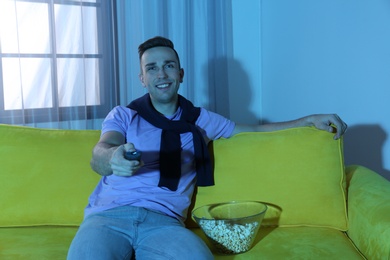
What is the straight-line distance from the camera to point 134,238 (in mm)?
1470

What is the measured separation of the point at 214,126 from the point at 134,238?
1.96ft

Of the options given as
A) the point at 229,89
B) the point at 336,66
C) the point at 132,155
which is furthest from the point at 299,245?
the point at 229,89

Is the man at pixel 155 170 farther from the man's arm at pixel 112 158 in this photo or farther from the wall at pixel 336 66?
the wall at pixel 336 66

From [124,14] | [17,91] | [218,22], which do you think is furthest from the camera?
[218,22]

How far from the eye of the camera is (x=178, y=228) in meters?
1.50

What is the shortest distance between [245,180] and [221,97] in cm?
105

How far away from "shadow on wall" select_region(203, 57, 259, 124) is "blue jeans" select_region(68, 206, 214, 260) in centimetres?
125

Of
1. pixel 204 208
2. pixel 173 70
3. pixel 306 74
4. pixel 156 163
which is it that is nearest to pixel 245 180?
pixel 204 208

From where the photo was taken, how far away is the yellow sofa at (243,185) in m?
1.66

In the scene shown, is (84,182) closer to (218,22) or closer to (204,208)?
(204,208)

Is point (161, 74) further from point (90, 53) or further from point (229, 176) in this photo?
point (90, 53)

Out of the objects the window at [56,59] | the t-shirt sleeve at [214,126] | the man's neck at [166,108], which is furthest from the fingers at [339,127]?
the window at [56,59]

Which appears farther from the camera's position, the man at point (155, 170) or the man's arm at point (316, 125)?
the man's arm at point (316, 125)

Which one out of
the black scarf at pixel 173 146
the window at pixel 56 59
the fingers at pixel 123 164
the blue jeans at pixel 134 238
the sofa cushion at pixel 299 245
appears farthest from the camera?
the window at pixel 56 59
